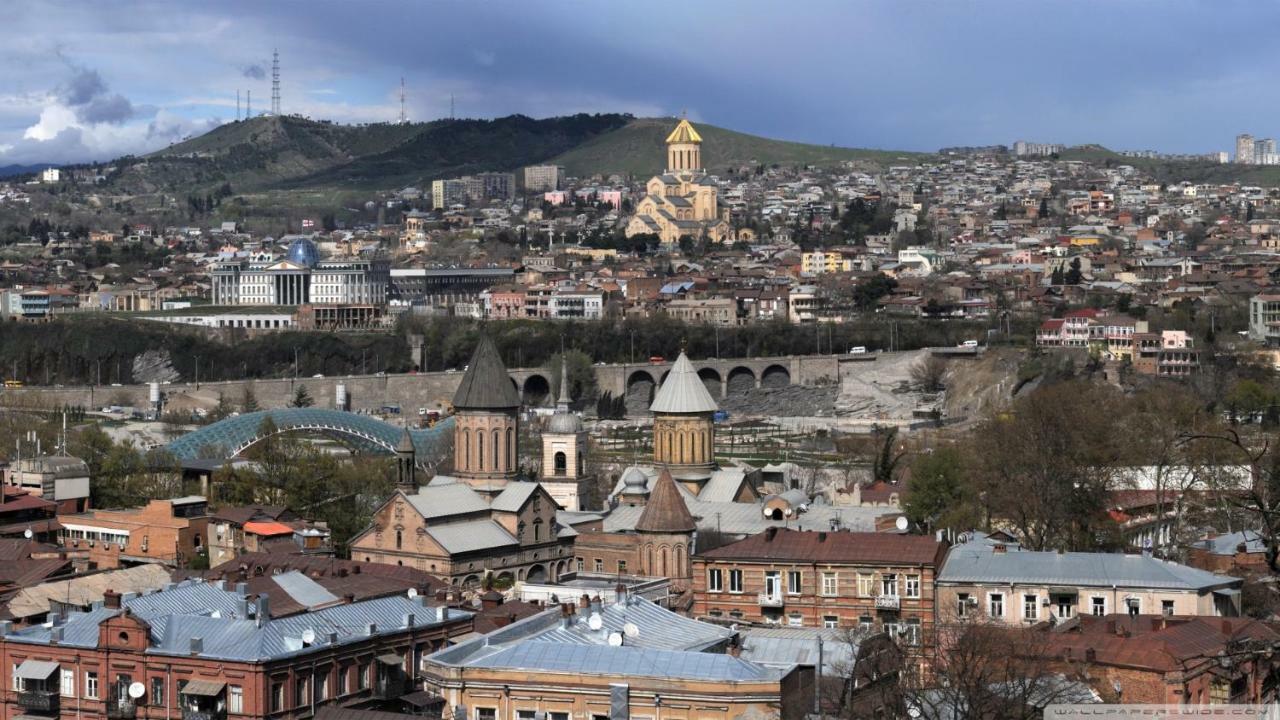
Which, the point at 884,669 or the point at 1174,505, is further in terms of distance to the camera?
the point at 1174,505

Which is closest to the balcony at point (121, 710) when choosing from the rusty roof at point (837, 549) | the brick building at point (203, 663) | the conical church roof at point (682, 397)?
the brick building at point (203, 663)

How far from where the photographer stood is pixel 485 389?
5262cm

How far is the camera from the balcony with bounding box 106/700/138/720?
28.0 metres

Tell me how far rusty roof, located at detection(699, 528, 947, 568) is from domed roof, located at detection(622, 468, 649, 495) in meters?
14.0

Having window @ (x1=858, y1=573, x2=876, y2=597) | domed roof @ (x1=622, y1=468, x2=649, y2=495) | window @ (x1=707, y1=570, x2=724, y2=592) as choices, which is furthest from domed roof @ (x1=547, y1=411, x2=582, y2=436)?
window @ (x1=858, y1=573, x2=876, y2=597)

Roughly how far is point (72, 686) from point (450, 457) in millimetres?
38509

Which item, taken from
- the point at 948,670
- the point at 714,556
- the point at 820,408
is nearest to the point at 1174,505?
the point at 714,556

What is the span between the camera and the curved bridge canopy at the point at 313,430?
69.2 m

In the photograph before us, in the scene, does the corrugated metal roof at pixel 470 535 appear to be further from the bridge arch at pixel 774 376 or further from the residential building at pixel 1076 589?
the bridge arch at pixel 774 376

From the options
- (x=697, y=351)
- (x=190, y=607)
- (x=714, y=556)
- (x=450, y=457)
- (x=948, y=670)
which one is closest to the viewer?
(x=948, y=670)

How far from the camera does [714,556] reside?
37625mm

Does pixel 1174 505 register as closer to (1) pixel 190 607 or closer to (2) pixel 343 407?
(1) pixel 190 607

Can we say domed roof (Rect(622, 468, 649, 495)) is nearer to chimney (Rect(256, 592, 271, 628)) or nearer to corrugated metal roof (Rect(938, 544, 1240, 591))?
corrugated metal roof (Rect(938, 544, 1240, 591))

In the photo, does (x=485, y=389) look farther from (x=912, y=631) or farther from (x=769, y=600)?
(x=912, y=631)
